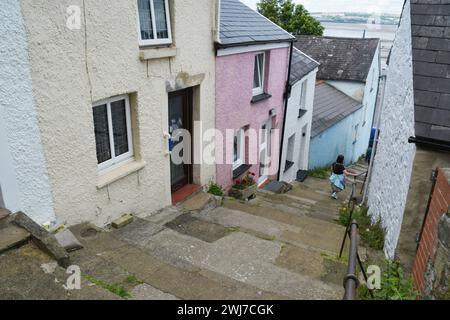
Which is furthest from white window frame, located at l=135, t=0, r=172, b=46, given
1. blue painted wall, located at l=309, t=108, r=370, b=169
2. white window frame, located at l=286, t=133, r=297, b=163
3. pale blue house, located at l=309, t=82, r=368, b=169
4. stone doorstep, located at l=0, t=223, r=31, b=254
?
blue painted wall, located at l=309, t=108, r=370, b=169

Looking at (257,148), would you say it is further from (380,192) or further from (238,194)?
(380,192)

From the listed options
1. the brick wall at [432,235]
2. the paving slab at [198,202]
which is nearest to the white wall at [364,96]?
the paving slab at [198,202]

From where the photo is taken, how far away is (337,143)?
19578 millimetres

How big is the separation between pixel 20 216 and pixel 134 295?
1.60 m

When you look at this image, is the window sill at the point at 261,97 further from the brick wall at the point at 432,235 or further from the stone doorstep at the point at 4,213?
the stone doorstep at the point at 4,213

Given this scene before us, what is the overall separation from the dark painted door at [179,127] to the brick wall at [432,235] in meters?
4.79

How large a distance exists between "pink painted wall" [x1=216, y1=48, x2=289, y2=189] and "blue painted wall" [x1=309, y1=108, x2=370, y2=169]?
6262 mm

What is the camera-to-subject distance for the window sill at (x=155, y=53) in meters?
5.82

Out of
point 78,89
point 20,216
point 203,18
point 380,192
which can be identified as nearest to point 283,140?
point 380,192

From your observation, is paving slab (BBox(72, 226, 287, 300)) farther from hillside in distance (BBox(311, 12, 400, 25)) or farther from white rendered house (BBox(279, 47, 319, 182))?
hillside in distance (BBox(311, 12, 400, 25))

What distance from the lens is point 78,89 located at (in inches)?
192

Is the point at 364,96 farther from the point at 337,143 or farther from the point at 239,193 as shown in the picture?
the point at 239,193

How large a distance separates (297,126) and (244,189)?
5.05 metres

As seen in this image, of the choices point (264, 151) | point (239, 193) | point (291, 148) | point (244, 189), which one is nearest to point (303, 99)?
point (291, 148)
